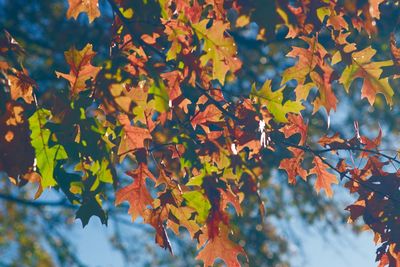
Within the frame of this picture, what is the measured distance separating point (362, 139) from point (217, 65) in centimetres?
102

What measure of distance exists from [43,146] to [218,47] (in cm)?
102

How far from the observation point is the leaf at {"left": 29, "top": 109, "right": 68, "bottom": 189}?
2.83 metres

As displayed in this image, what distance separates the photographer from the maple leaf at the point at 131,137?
2.95 meters

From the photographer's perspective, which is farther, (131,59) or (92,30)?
(92,30)

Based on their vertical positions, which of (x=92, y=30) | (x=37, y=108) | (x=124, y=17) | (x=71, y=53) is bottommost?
(x=92, y=30)

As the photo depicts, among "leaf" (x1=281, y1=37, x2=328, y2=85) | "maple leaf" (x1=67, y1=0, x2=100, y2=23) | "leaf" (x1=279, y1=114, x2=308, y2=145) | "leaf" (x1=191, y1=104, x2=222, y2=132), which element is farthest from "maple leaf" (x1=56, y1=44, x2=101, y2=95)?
"leaf" (x1=279, y1=114, x2=308, y2=145)

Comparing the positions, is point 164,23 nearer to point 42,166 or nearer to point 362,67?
point 42,166

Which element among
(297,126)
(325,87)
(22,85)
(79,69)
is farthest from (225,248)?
(22,85)

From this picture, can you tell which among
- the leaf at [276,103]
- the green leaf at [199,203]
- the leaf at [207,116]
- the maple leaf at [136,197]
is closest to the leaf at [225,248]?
the green leaf at [199,203]

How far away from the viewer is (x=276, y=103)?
9.68 feet

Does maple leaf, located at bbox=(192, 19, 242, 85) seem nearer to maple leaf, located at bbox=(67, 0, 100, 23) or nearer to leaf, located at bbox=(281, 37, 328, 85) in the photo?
leaf, located at bbox=(281, 37, 328, 85)

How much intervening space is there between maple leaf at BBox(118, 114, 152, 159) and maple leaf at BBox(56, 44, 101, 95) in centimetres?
29

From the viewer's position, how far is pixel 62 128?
268cm

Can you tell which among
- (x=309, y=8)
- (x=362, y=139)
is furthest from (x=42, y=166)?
(x=362, y=139)
